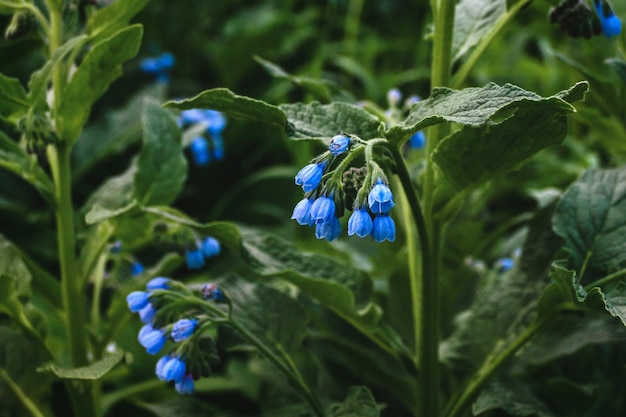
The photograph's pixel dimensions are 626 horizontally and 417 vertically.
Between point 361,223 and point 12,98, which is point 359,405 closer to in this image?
point 361,223

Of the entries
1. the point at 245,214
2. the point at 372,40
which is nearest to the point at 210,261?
the point at 245,214

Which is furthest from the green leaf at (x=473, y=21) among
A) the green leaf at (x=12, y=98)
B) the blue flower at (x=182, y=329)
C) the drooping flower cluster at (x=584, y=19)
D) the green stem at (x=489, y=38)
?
the green leaf at (x=12, y=98)

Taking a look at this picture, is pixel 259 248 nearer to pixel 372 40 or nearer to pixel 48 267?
pixel 48 267

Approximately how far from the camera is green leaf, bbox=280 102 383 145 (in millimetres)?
1365

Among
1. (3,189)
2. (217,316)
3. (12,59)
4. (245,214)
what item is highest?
(12,59)

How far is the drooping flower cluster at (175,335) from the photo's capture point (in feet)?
4.86

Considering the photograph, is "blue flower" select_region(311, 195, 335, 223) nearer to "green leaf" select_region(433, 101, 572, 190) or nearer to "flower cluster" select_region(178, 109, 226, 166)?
"green leaf" select_region(433, 101, 572, 190)

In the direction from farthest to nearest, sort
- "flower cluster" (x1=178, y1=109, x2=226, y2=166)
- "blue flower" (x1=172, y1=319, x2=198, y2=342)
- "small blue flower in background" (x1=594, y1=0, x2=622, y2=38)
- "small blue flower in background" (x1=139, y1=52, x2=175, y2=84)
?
"small blue flower in background" (x1=139, y1=52, x2=175, y2=84), "flower cluster" (x1=178, y1=109, x2=226, y2=166), "small blue flower in background" (x1=594, y1=0, x2=622, y2=38), "blue flower" (x1=172, y1=319, x2=198, y2=342)

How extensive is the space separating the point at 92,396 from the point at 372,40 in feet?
8.34

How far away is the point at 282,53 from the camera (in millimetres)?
3498

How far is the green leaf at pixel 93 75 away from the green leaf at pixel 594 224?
0.91 metres

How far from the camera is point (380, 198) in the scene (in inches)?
47.7

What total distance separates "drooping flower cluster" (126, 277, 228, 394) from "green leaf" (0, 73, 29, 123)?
442mm

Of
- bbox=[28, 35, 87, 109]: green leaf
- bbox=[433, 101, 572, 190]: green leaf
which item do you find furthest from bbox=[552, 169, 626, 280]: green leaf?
bbox=[28, 35, 87, 109]: green leaf
